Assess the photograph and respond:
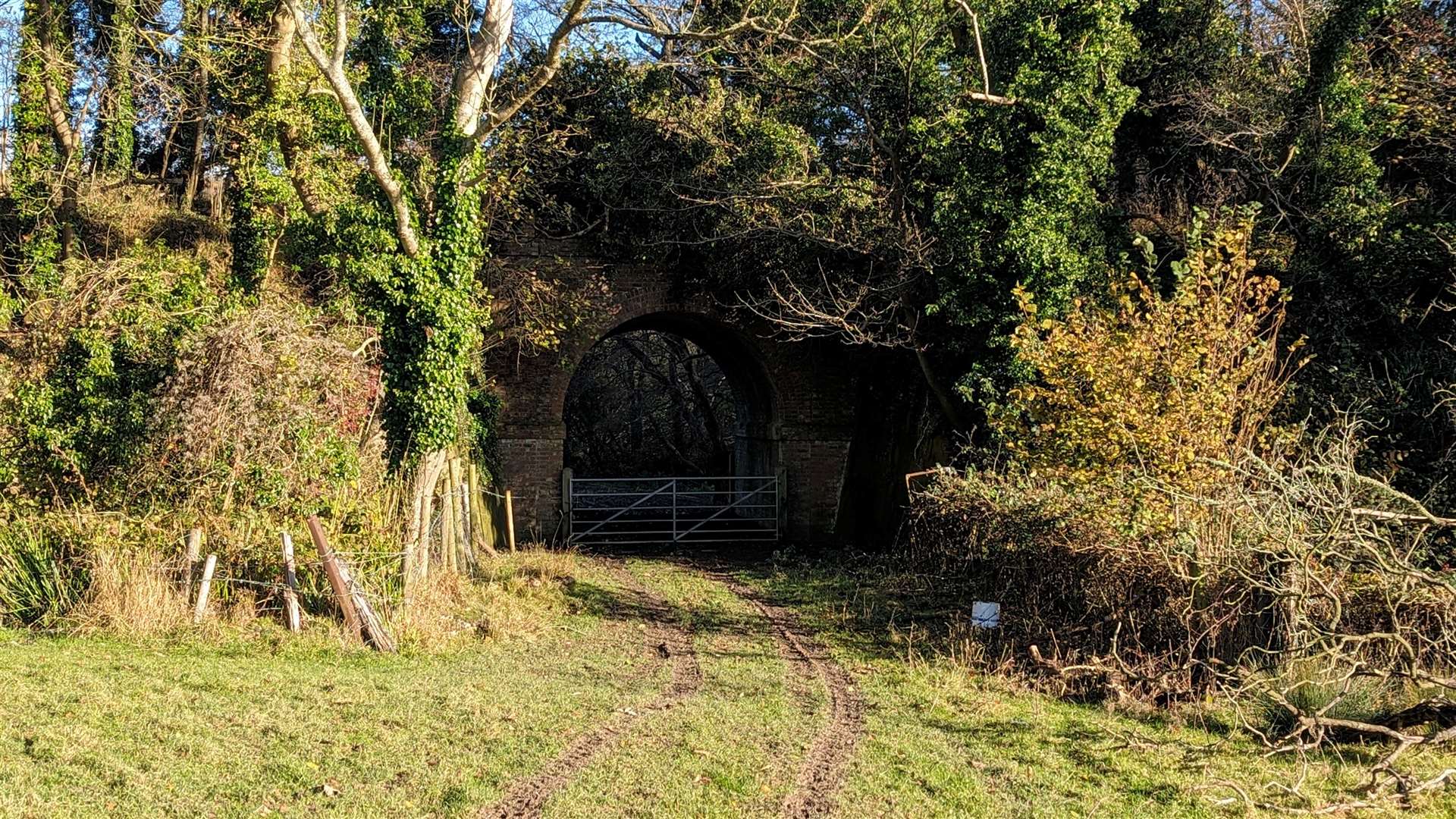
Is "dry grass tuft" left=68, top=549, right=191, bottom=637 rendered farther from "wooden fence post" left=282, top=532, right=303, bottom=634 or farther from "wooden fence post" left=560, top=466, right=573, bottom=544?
"wooden fence post" left=560, top=466, right=573, bottom=544

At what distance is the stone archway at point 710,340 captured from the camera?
61.1 feet

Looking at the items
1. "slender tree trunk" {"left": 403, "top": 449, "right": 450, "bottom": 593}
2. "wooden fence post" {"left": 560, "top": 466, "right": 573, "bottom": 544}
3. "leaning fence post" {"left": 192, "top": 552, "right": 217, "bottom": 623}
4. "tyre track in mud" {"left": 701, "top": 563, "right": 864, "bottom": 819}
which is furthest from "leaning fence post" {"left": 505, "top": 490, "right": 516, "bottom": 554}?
"leaning fence post" {"left": 192, "top": 552, "right": 217, "bottom": 623}

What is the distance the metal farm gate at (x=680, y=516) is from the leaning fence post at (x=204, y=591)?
340 inches

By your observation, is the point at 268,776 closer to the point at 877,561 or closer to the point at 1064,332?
the point at 1064,332

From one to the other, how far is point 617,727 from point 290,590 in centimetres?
404

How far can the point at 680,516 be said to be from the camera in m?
26.2

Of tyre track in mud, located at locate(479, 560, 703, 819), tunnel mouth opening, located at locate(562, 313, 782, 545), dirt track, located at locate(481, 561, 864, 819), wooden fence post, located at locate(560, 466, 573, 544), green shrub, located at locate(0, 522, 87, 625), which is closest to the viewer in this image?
tyre track in mud, located at locate(479, 560, 703, 819)

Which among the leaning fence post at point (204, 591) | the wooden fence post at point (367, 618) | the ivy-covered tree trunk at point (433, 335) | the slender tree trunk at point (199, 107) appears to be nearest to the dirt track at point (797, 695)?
the wooden fence post at point (367, 618)

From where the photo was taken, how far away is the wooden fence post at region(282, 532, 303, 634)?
9672 millimetres

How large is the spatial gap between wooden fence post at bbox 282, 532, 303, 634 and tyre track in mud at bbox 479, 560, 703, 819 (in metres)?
3.18

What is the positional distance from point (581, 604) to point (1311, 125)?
11.1 metres

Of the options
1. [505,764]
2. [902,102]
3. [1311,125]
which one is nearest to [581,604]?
[505,764]

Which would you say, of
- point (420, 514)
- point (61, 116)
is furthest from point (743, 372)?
point (61, 116)

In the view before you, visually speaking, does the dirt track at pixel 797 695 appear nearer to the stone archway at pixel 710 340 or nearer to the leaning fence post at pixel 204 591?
the leaning fence post at pixel 204 591
